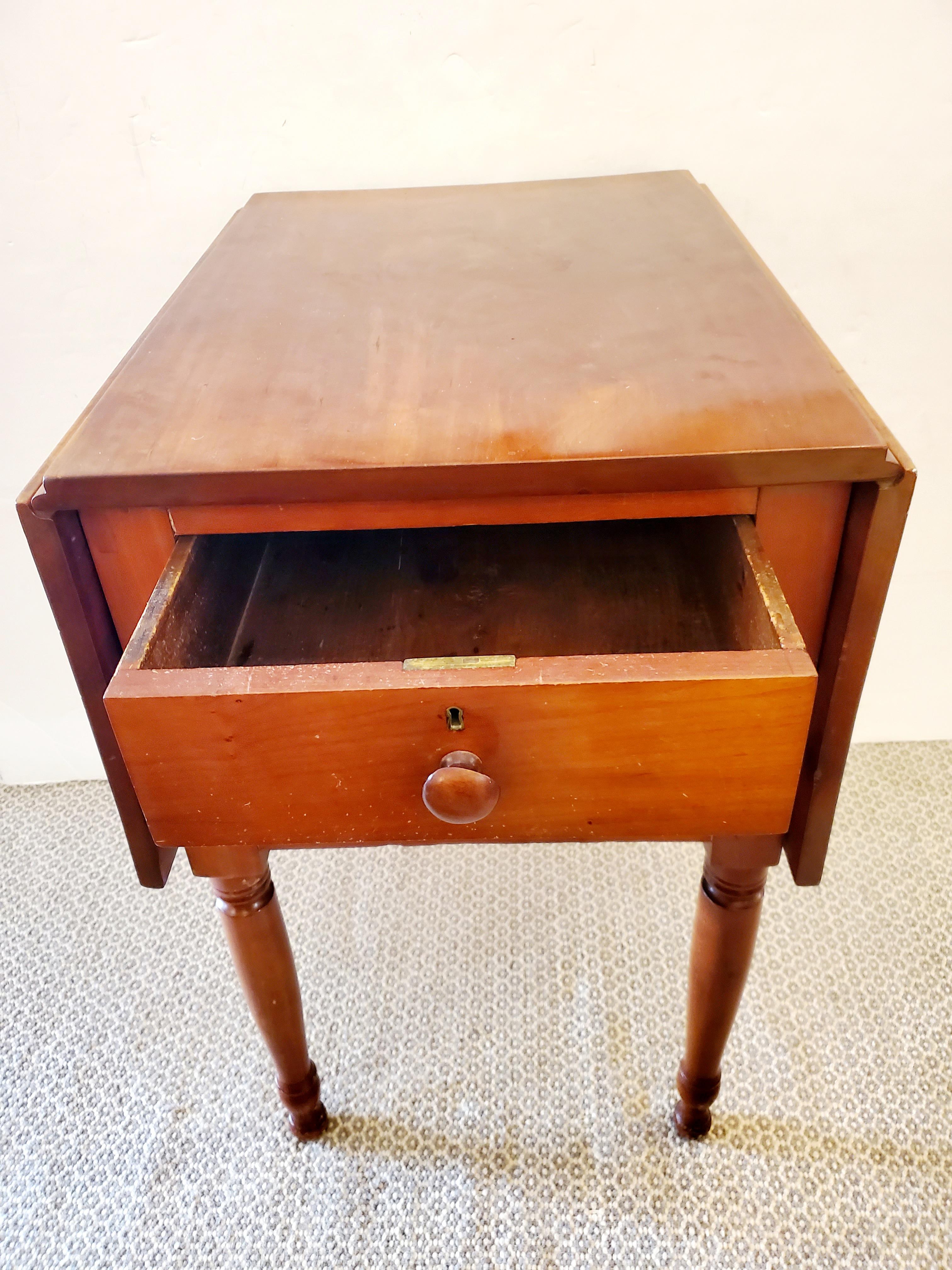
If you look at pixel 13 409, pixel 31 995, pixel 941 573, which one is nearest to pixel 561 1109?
pixel 31 995

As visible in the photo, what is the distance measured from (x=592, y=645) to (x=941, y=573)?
0.63 meters

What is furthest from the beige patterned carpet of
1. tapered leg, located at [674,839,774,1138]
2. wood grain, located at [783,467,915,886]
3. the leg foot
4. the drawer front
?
the drawer front

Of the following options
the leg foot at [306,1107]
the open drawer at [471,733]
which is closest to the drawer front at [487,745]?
the open drawer at [471,733]

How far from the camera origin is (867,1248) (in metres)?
0.71

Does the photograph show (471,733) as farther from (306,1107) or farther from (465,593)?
(306,1107)

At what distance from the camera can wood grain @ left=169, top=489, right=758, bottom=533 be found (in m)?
0.48

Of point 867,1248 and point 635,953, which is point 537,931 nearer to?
point 635,953

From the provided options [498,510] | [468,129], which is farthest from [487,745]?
[468,129]

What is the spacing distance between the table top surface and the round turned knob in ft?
0.46

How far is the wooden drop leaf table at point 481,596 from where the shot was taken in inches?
17.2

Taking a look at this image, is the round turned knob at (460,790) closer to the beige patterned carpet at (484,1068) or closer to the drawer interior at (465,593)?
the drawer interior at (465,593)

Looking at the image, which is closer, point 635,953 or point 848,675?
point 848,675

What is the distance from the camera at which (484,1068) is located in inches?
33.4

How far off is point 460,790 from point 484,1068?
1.75 feet
